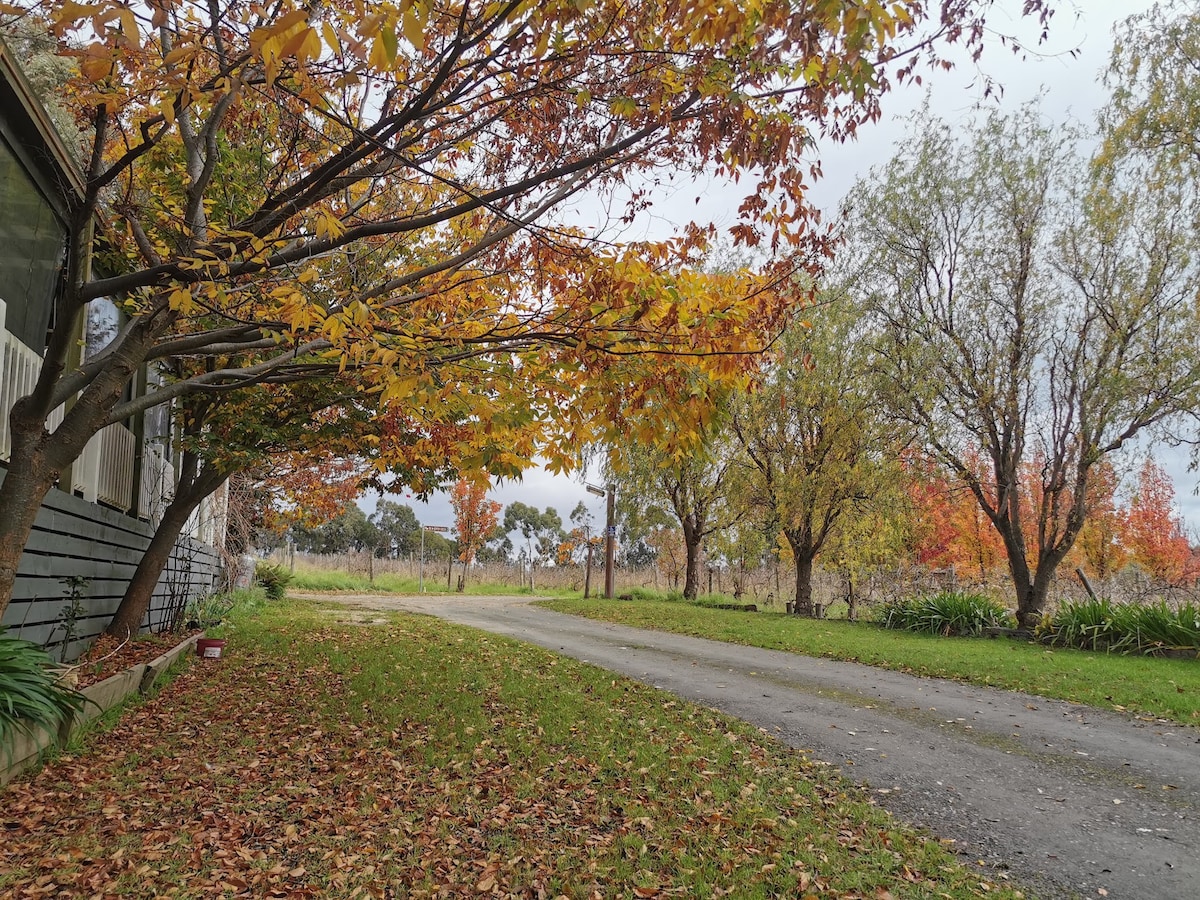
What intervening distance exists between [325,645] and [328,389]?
14.9 feet

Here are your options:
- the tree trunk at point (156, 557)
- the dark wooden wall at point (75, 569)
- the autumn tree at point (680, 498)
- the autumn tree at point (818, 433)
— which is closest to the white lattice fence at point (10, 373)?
the dark wooden wall at point (75, 569)

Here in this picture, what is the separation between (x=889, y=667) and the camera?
9.88 metres

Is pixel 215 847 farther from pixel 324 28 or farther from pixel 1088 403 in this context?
pixel 1088 403

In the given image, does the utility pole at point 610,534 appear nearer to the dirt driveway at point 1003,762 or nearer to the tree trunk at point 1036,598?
the tree trunk at point 1036,598

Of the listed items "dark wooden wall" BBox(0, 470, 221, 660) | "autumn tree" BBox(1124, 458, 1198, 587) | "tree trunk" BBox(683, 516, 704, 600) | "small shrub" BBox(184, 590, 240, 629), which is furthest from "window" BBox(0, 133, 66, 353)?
"autumn tree" BBox(1124, 458, 1198, 587)

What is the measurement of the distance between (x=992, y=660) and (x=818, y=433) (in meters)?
7.94

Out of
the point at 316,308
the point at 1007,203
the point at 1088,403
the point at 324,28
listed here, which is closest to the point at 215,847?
the point at 316,308

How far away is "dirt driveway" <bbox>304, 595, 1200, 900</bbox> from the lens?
3824mm

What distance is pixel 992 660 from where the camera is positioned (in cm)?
1023

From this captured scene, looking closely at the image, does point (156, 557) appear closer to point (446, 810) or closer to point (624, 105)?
point (446, 810)

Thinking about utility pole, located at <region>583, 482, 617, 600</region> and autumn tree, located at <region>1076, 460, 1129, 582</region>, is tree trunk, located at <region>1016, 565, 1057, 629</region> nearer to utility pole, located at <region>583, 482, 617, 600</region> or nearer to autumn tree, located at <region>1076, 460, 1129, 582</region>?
autumn tree, located at <region>1076, 460, 1129, 582</region>

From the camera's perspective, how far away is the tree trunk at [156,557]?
344 inches

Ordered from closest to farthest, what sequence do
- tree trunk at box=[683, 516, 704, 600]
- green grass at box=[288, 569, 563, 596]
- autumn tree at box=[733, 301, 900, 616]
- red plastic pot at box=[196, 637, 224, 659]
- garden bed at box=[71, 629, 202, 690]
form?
garden bed at box=[71, 629, 202, 690] < red plastic pot at box=[196, 637, 224, 659] < autumn tree at box=[733, 301, 900, 616] < tree trunk at box=[683, 516, 704, 600] < green grass at box=[288, 569, 563, 596]

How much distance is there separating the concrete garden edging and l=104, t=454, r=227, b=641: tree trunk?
67cm
